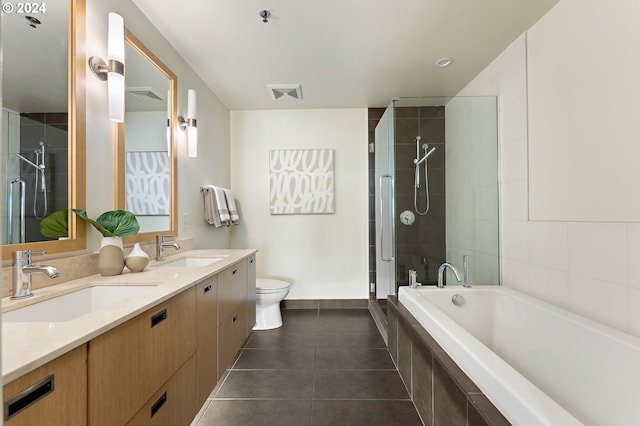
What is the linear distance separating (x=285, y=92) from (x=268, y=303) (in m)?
1.97

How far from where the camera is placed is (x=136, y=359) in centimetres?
111

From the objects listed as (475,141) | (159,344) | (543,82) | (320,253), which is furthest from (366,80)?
(159,344)

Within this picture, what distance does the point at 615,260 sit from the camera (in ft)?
4.97

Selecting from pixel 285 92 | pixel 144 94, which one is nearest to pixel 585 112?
pixel 285 92

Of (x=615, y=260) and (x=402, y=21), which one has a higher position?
(x=402, y=21)

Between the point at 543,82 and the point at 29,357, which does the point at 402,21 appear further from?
the point at 29,357

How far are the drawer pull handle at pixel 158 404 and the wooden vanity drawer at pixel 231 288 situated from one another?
0.61 m

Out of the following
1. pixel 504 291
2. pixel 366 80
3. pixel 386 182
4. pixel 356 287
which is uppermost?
pixel 366 80

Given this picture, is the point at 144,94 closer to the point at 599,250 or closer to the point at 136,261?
the point at 136,261

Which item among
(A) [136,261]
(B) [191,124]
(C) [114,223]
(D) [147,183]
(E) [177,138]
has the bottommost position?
(A) [136,261]

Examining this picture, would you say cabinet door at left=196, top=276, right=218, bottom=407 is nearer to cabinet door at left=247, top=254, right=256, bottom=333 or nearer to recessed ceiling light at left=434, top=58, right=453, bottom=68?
cabinet door at left=247, top=254, right=256, bottom=333

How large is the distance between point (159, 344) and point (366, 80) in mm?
2509

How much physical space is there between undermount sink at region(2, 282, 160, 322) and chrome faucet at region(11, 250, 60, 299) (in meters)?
0.08

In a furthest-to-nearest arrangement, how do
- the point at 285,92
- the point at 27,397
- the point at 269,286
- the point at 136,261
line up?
the point at 285,92 < the point at 269,286 < the point at 136,261 < the point at 27,397
